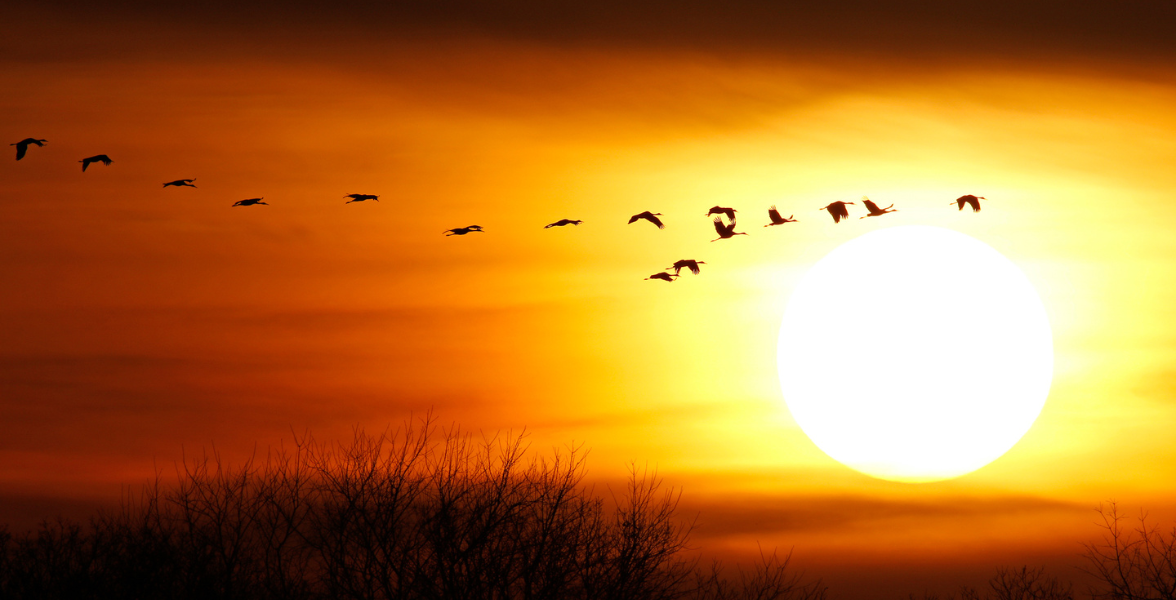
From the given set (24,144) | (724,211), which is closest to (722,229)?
(724,211)

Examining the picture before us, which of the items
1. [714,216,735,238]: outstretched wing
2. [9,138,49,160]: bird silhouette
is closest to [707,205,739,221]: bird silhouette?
[714,216,735,238]: outstretched wing

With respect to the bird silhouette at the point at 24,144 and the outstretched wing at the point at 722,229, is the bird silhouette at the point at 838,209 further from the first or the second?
the bird silhouette at the point at 24,144

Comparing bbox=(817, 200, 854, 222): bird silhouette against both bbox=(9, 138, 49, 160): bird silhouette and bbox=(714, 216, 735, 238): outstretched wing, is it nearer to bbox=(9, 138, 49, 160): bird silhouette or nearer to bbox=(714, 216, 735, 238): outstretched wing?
bbox=(714, 216, 735, 238): outstretched wing

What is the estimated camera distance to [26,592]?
2605 centimetres

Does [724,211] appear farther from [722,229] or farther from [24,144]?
[24,144]

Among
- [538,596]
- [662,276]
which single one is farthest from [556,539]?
[662,276]

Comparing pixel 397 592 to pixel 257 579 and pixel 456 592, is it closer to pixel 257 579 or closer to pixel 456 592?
pixel 456 592

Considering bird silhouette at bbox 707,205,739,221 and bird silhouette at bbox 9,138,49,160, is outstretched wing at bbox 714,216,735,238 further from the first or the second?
bird silhouette at bbox 9,138,49,160

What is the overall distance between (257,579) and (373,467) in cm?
338

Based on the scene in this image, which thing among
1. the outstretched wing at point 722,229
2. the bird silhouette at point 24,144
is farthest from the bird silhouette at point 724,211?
the bird silhouette at point 24,144

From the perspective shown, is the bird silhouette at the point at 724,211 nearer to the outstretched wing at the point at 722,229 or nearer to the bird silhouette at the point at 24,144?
the outstretched wing at the point at 722,229

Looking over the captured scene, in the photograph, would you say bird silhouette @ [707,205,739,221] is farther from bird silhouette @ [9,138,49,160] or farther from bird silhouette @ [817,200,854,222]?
bird silhouette @ [9,138,49,160]

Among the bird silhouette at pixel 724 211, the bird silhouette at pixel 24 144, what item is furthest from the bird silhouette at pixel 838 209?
the bird silhouette at pixel 24 144

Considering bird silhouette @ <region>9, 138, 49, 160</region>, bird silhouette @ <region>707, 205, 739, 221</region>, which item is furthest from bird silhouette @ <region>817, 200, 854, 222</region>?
bird silhouette @ <region>9, 138, 49, 160</region>
